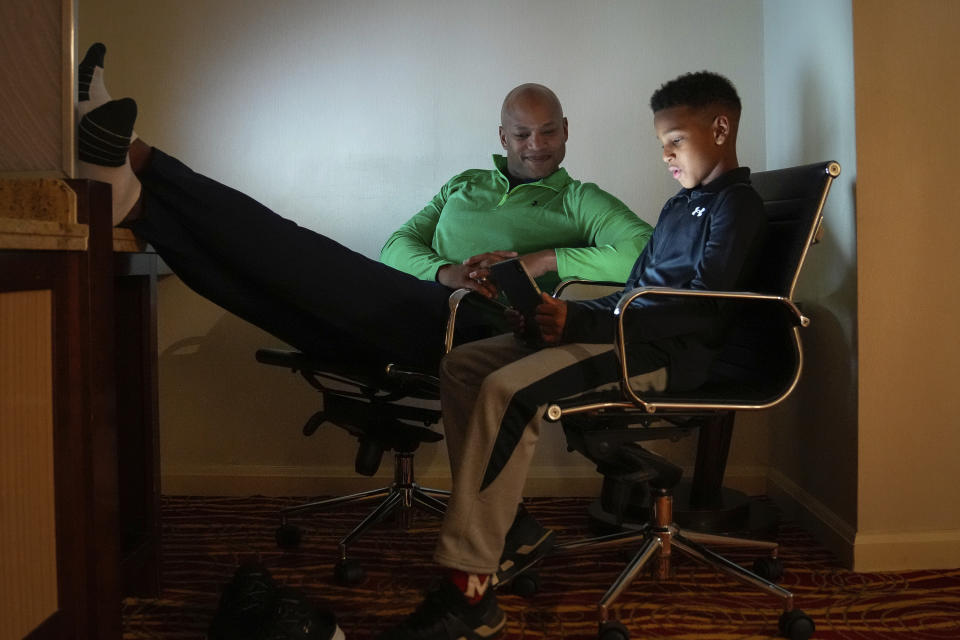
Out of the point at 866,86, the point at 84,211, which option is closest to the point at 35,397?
the point at 84,211

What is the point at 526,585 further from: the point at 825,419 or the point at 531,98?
the point at 531,98

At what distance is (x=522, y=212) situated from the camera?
247 cm

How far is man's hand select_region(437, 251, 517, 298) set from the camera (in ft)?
7.08

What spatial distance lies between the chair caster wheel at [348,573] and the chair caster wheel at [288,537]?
0.91ft

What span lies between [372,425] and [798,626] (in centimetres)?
104

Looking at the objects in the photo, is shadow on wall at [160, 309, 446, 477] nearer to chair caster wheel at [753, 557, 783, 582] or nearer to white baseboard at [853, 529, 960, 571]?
chair caster wheel at [753, 557, 783, 582]

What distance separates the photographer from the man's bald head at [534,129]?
2.46m

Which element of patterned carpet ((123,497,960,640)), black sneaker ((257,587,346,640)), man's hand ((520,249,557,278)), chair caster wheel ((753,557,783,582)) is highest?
man's hand ((520,249,557,278))

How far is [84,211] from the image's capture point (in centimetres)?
132

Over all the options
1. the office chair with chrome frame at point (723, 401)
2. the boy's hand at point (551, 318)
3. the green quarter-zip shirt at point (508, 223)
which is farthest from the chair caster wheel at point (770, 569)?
the green quarter-zip shirt at point (508, 223)

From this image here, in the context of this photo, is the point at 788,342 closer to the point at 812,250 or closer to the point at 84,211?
the point at 812,250

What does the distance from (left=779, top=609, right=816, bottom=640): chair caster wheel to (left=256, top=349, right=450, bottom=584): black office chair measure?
0.87m

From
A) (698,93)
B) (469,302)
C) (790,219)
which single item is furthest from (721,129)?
(469,302)

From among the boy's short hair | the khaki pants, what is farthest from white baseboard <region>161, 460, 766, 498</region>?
the boy's short hair
